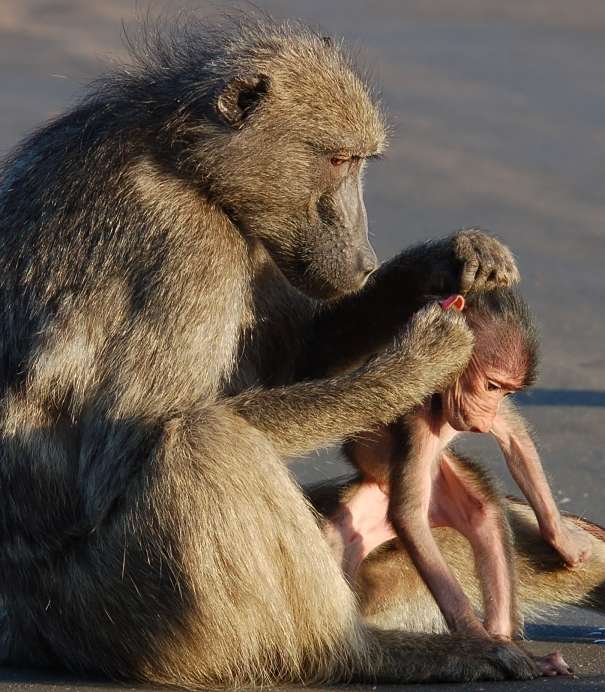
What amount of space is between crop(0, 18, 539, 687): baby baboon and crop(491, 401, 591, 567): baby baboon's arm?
55 centimetres

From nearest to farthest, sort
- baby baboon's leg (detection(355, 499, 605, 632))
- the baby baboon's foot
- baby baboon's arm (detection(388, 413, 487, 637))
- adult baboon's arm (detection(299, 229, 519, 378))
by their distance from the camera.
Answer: the baby baboon's foot
baby baboon's arm (detection(388, 413, 487, 637))
adult baboon's arm (detection(299, 229, 519, 378))
baby baboon's leg (detection(355, 499, 605, 632))

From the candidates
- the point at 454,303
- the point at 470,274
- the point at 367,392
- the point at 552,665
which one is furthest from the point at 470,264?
the point at 552,665

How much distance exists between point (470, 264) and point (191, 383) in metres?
0.98

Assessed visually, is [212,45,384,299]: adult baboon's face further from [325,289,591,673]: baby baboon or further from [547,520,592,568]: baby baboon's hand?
[547,520,592,568]: baby baboon's hand

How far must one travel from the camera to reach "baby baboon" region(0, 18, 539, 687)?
5.01m

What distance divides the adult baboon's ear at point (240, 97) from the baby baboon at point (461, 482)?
2.64 ft

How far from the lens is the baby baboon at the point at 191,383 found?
5.01m

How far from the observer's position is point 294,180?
540cm

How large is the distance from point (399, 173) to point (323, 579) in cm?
679

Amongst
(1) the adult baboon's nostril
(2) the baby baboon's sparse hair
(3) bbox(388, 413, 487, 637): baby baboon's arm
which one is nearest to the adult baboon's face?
(1) the adult baboon's nostril

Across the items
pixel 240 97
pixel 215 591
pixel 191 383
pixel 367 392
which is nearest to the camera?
pixel 215 591

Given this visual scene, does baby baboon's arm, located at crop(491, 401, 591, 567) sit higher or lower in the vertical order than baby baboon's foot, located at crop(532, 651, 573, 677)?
higher

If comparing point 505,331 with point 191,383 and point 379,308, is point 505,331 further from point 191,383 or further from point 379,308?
point 191,383

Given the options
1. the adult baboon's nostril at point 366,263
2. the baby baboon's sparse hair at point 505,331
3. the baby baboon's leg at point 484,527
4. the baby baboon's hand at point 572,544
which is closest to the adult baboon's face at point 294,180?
the adult baboon's nostril at point 366,263
